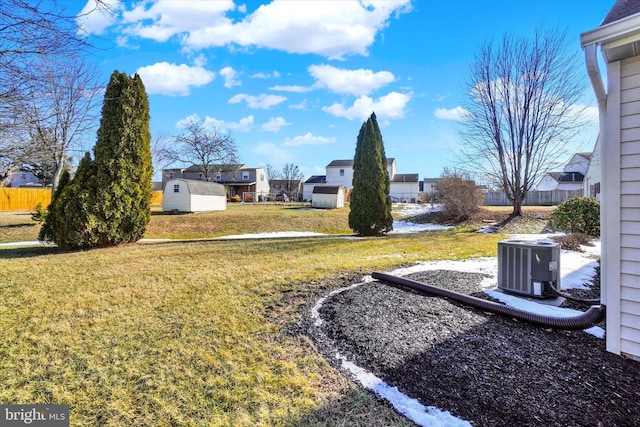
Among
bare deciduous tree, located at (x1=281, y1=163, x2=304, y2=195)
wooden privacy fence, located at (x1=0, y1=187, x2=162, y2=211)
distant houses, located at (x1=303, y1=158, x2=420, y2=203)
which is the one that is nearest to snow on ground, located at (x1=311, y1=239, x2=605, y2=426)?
wooden privacy fence, located at (x1=0, y1=187, x2=162, y2=211)

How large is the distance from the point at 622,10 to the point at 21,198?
3178cm

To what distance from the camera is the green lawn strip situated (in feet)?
6.76

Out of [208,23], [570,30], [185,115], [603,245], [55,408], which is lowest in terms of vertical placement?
[55,408]

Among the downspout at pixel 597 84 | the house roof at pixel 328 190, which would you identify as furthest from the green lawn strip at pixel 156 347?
the house roof at pixel 328 190

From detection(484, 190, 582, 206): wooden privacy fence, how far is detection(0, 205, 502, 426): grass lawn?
26648 millimetres

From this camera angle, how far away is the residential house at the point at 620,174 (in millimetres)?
2561

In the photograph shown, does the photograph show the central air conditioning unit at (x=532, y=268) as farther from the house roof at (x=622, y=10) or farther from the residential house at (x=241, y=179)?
the residential house at (x=241, y=179)

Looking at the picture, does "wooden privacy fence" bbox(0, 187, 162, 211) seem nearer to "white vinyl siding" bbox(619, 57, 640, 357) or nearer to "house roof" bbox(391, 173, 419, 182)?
"white vinyl siding" bbox(619, 57, 640, 357)

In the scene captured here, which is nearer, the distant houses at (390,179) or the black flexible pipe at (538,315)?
the black flexible pipe at (538,315)

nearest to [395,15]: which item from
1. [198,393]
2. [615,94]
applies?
[615,94]

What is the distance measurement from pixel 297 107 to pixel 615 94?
15.2 metres

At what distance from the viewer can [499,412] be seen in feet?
6.40

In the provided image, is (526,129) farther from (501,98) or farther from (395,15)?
(395,15)

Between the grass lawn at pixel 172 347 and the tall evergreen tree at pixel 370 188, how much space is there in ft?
20.3
